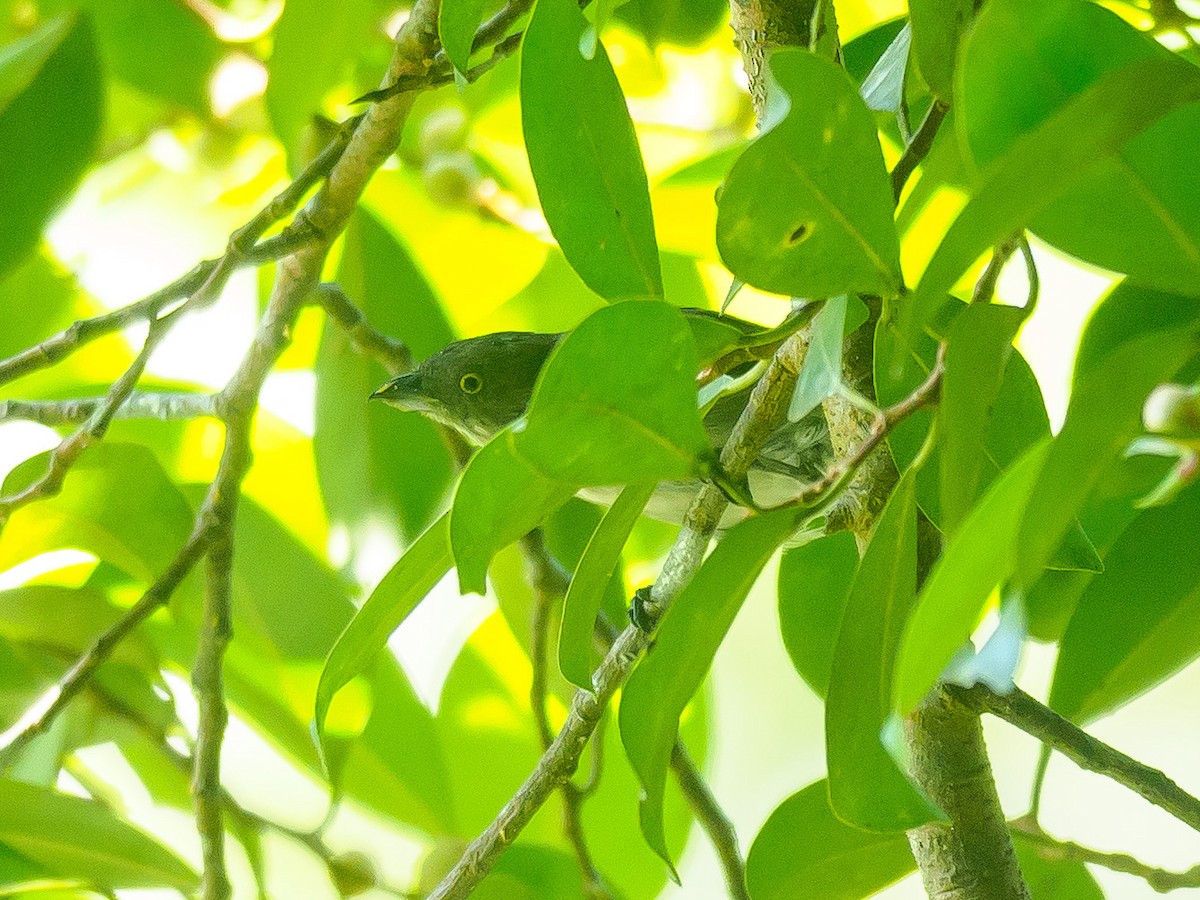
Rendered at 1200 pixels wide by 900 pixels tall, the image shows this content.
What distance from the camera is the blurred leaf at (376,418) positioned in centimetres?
122

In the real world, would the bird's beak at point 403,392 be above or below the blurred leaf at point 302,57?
below

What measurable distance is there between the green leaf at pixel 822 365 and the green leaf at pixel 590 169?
0.09 metres

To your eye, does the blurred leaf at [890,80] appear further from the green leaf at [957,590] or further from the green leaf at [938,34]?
the green leaf at [957,590]

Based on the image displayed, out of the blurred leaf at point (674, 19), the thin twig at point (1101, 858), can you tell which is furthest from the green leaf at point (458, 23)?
the thin twig at point (1101, 858)

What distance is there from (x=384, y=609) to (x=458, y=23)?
0.30m

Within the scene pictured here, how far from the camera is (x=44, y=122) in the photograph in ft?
3.80

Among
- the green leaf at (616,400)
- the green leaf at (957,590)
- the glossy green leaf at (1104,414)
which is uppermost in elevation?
the green leaf at (616,400)

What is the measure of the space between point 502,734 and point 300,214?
0.68 meters

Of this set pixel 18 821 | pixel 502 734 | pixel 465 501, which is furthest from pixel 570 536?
pixel 465 501

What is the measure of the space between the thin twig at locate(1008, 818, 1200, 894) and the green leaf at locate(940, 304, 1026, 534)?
0.52 metres

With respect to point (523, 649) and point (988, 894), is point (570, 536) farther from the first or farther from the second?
point (988, 894)

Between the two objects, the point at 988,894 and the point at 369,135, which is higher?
the point at 369,135

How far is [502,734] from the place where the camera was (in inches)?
55.4

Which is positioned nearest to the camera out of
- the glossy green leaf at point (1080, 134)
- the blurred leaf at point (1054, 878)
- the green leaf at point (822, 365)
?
the glossy green leaf at point (1080, 134)
